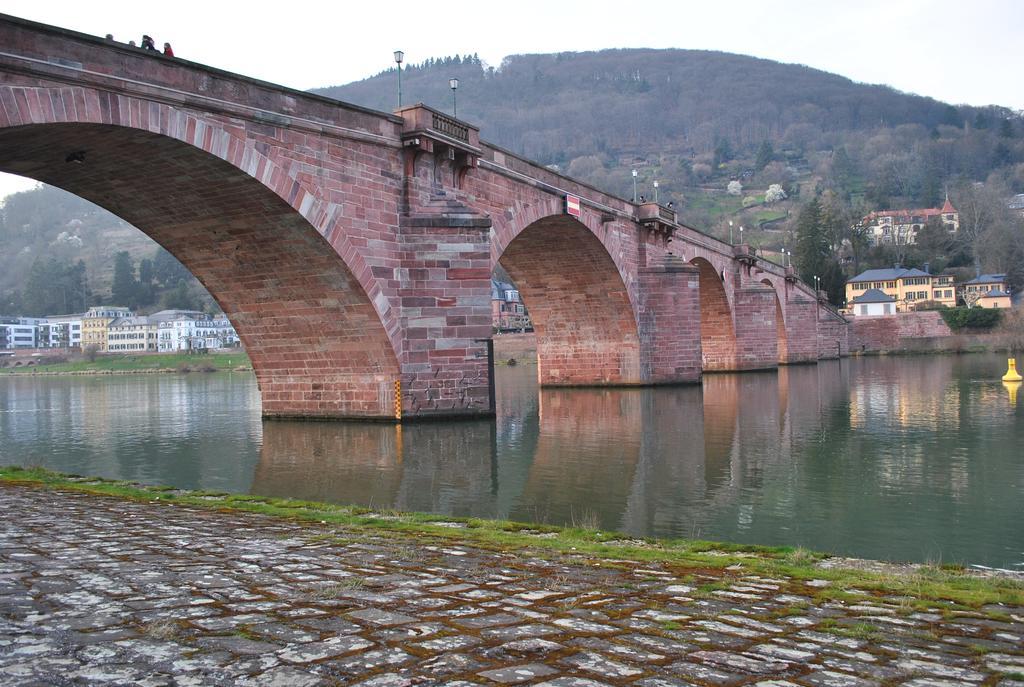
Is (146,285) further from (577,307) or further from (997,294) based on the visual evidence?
(577,307)

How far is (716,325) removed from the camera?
46.2 meters

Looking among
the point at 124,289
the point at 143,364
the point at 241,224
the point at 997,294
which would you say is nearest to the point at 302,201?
the point at 241,224

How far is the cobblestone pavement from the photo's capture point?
307 centimetres

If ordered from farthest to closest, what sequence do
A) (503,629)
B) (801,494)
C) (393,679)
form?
(801,494) < (503,629) < (393,679)

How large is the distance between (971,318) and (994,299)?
1297cm

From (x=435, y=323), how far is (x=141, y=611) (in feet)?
50.2

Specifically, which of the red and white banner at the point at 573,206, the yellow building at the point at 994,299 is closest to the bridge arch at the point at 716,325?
the red and white banner at the point at 573,206

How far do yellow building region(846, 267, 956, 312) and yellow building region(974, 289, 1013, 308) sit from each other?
8.62 ft

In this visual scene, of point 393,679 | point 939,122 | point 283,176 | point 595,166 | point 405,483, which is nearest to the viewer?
point 393,679

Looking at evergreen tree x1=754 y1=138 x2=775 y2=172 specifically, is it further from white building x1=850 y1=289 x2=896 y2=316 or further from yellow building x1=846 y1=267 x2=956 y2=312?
white building x1=850 y1=289 x2=896 y2=316

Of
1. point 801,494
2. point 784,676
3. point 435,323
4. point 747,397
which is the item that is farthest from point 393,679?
point 747,397

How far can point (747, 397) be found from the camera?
26.6 m

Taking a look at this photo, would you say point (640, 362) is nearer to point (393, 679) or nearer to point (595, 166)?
point (393, 679)

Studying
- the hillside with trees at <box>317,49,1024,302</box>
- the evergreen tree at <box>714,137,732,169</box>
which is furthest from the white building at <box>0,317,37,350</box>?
the evergreen tree at <box>714,137,732,169</box>
